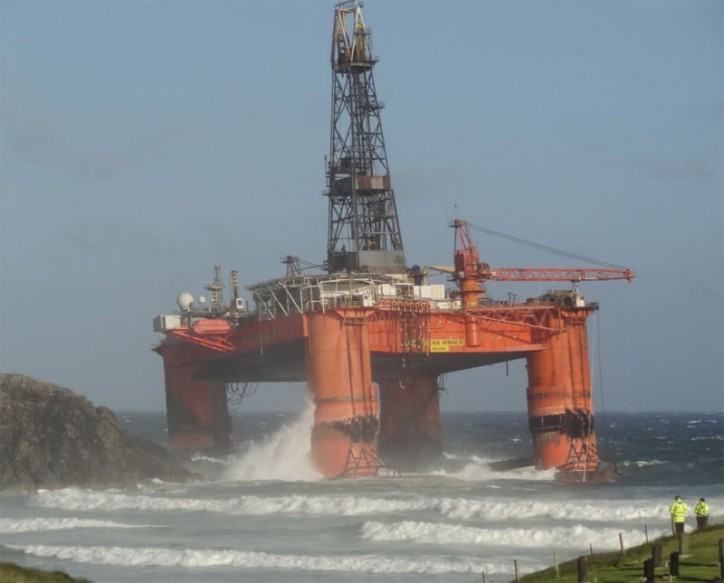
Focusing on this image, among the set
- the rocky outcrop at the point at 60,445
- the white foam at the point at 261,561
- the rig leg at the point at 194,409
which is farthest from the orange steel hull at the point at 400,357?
the white foam at the point at 261,561

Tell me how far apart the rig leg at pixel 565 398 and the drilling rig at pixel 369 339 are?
64 mm

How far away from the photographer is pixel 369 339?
6619 centimetres

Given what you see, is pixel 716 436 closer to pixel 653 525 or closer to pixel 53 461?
pixel 53 461

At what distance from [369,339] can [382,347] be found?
2.36 ft

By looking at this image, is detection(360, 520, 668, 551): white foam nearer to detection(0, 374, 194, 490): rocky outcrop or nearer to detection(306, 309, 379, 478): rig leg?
detection(306, 309, 379, 478): rig leg

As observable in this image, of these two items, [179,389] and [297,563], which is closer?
[297,563]

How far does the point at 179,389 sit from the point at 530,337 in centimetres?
2151

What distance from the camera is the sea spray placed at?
68.6 metres

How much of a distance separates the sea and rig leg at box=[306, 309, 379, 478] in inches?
55.7

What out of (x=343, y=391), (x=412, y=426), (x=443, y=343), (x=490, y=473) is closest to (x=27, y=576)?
(x=343, y=391)

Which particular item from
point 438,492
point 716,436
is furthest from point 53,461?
point 716,436

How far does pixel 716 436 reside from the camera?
140625 millimetres

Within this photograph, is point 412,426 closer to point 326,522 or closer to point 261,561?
point 326,522

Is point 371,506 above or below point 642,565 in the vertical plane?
below
